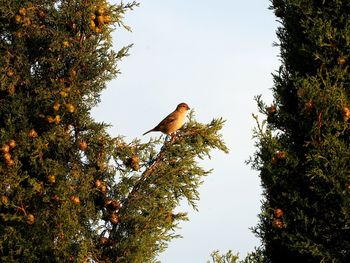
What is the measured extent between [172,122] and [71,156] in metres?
2.28

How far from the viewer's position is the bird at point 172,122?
13.5 m

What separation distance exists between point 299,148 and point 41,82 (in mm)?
5438

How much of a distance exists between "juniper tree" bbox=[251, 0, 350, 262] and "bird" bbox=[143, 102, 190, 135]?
309 cm

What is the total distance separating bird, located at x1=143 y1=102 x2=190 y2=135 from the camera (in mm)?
13469

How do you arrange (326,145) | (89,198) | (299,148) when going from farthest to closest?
(89,198)
(299,148)
(326,145)

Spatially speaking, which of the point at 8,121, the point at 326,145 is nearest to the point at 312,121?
the point at 326,145

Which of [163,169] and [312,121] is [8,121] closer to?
[163,169]

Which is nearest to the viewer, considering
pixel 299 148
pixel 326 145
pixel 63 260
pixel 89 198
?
pixel 326 145

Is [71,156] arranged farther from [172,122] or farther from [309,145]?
[309,145]

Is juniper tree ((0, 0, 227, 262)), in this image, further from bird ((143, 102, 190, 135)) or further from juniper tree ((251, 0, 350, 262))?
juniper tree ((251, 0, 350, 262))

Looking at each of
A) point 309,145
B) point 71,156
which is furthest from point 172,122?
point 309,145

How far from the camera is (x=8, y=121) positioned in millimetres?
11875

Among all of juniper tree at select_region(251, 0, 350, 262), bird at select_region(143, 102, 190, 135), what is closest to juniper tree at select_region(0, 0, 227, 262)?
bird at select_region(143, 102, 190, 135)

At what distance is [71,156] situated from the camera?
1255cm
